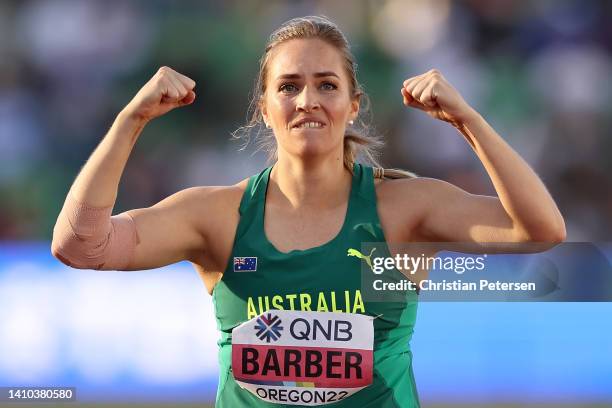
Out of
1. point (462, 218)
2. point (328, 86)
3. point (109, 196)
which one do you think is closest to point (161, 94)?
point (109, 196)

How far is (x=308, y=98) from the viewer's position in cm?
300

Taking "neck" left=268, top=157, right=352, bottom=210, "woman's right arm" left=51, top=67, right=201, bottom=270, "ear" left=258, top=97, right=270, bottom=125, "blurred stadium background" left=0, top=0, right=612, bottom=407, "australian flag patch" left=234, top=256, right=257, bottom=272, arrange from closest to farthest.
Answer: "woman's right arm" left=51, top=67, right=201, bottom=270 → "australian flag patch" left=234, top=256, right=257, bottom=272 → "neck" left=268, top=157, right=352, bottom=210 → "ear" left=258, top=97, right=270, bottom=125 → "blurred stadium background" left=0, top=0, right=612, bottom=407

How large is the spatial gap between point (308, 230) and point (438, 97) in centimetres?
62

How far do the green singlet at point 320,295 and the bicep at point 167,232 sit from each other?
148mm

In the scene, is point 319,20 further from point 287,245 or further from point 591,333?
point 591,333

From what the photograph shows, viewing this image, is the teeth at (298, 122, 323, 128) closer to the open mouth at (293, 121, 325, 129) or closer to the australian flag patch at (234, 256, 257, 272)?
the open mouth at (293, 121, 325, 129)

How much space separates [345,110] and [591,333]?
117 inches

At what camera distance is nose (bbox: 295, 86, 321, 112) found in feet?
9.77

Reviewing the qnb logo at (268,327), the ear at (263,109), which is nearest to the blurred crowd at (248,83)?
the ear at (263,109)

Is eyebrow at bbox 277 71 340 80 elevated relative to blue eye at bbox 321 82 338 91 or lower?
elevated

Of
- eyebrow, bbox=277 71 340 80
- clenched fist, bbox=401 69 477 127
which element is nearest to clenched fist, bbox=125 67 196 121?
eyebrow, bbox=277 71 340 80

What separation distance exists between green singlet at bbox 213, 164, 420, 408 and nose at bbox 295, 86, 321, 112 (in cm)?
34

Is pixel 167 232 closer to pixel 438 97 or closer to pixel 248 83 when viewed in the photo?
pixel 438 97

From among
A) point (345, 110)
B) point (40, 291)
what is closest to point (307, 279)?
point (345, 110)
